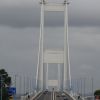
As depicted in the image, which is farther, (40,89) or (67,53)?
(40,89)

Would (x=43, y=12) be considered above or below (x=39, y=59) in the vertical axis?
above

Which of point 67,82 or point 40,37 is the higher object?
point 40,37

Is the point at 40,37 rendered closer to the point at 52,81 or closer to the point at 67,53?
the point at 67,53

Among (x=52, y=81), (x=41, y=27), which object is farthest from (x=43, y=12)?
(x=52, y=81)

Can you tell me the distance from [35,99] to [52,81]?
2554 cm

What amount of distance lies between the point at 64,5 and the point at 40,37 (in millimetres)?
7530

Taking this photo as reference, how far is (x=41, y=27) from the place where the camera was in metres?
99.2

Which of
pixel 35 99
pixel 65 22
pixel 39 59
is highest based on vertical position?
pixel 65 22

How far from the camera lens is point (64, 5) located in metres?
100

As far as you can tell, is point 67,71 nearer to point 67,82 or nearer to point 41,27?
point 67,82

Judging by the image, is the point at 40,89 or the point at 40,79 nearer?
the point at 40,79

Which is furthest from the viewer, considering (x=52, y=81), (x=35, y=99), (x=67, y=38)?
(x=52, y=81)

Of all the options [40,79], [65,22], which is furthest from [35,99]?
[65,22]

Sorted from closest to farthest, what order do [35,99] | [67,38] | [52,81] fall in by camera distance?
[35,99] → [67,38] → [52,81]
